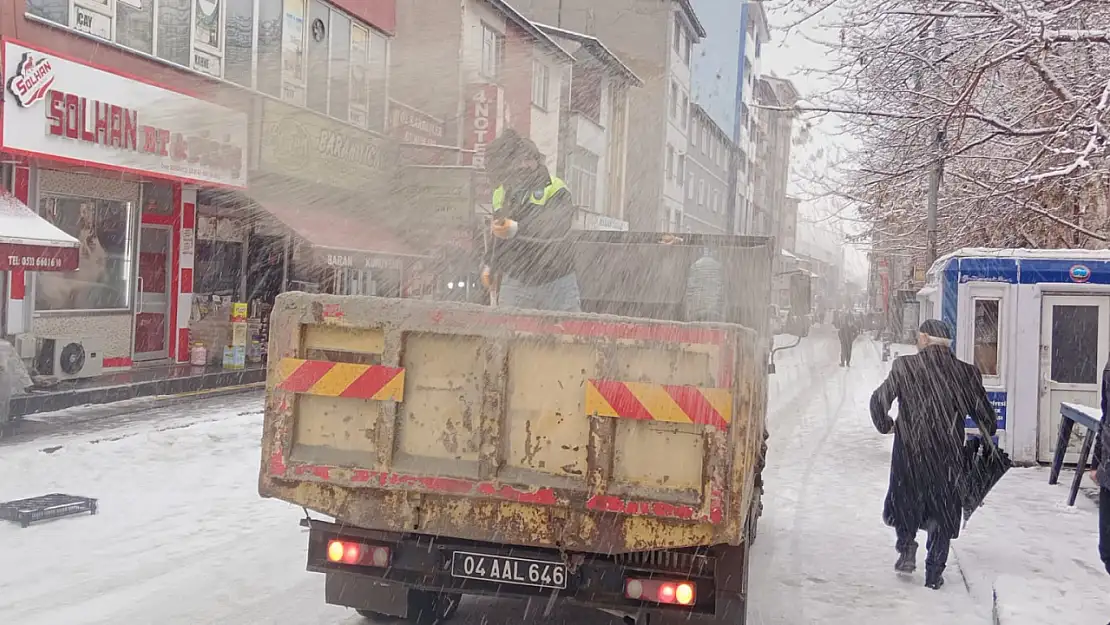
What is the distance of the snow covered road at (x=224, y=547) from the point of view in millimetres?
5672

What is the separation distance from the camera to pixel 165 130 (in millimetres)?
15688

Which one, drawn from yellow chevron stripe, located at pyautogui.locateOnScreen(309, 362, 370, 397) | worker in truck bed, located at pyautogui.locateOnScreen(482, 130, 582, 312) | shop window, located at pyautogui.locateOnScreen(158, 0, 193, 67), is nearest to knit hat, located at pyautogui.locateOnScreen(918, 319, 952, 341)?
worker in truck bed, located at pyautogui.locateOnScreen(482, 130, 582, 312)

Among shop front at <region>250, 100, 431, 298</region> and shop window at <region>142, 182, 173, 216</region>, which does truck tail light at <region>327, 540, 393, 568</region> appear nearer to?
shop front at <region>250, 100, 431, 298</region>

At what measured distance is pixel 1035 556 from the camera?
24.7 ft

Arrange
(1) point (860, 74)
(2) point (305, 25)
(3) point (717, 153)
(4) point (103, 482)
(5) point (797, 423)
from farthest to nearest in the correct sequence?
(3) point (717, 153)
(2) point (305, 25)
(5) point (797, 423)
(1) point (860, 74)
(4) point (103, 482)

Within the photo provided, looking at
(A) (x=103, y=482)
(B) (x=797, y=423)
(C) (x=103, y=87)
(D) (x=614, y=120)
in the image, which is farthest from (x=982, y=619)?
(D) (x=614, y=120)

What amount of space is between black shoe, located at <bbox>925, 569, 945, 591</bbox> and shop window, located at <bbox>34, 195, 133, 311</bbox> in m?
12.8

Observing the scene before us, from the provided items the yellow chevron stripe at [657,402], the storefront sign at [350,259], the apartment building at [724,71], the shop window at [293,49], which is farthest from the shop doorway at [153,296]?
the apartment building at [724,71]

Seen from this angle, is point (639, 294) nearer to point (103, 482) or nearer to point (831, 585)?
point (831, 585)

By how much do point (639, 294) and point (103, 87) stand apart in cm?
985

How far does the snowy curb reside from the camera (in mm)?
5504

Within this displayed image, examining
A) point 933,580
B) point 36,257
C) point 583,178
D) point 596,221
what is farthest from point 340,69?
point 933,580

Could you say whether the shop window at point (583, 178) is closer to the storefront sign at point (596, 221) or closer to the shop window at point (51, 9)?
the storefront sign at point (596, 221)

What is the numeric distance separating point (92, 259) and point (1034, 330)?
13.3 metres
